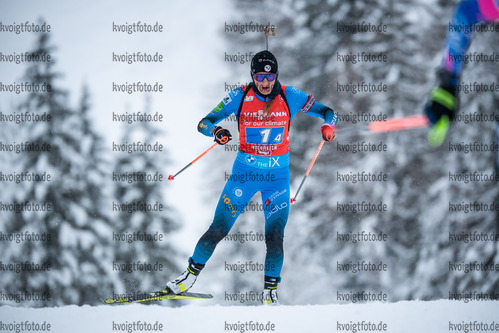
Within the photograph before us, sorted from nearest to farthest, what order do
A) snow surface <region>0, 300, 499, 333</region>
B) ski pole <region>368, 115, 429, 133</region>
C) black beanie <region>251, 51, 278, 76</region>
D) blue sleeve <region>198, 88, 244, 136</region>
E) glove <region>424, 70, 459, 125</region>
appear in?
glove <region>424, 70, 459, 125</region>, ski pole <region>368, 115, 429, 133</region>, black beanie <region>251, 51, 278, 76</region>, snow surface <region>0, 300, 499, 333</region>, blue sleeve <region>198, 88, 244, 136</region>

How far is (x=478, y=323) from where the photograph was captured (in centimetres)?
616

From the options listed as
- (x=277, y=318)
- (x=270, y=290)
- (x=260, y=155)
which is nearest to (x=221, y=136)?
(x=260, y=155)

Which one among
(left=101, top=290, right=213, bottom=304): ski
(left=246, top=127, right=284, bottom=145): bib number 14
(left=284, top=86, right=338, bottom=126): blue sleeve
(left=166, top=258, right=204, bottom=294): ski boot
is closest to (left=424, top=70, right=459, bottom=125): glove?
(left=284, top=86, right=338, bottom=126): blue sleeve

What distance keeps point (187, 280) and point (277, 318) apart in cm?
130

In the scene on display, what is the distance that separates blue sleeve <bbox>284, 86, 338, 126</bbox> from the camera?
6211 millimetres

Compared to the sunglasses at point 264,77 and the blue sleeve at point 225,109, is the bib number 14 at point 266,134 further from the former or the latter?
the sunglasses at point 264,77

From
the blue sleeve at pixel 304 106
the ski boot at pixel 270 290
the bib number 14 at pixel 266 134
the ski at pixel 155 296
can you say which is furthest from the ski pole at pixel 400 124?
the ski at pixel 155 296

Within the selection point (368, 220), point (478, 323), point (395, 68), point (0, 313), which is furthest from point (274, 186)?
point (395, 68)

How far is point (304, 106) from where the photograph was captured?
6391 mm

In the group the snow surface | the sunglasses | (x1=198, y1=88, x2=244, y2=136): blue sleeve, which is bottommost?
the snow surface

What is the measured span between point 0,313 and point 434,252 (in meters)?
13.9

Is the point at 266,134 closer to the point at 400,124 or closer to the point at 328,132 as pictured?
the point at 328,132

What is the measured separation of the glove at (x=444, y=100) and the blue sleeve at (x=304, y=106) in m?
1.45

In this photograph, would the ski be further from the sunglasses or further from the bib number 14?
the sunglasses
